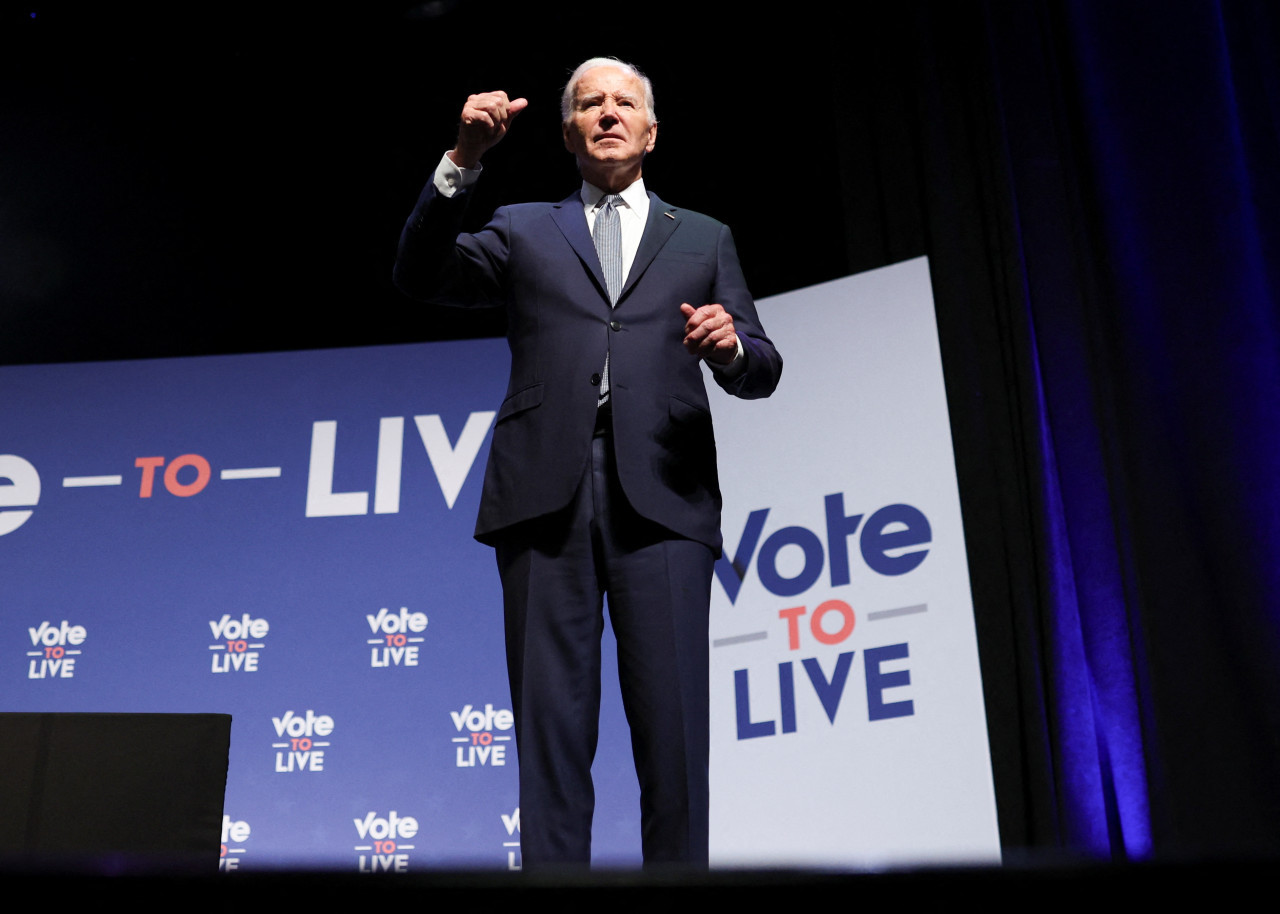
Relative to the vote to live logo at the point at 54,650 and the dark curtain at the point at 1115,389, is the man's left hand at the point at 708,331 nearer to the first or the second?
the dark curtain at the point at 1115,389

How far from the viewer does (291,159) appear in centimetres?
447

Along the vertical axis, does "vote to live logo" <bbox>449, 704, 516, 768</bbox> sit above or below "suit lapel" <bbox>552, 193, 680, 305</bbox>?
below

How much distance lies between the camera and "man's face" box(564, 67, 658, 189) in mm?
1968

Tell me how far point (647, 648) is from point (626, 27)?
10.4ft

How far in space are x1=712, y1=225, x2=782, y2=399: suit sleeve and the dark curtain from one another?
1292mm

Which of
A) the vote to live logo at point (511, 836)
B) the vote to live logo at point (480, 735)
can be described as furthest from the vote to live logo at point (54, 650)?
the vote to live logo at point (511, 836)

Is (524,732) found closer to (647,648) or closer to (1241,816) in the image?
(647,648)

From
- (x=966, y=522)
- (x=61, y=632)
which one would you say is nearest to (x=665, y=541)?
(x=966, y=522)

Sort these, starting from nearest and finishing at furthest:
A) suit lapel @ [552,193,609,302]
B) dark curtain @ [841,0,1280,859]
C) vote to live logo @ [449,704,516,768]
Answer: suit lapel @ [552,193,609,302]
dark curtain @ [841,0,1280,859]
vote to live logo @ [449,704,516,768]

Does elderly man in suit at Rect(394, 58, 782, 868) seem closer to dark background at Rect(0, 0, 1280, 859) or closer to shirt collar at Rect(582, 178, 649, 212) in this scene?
shirt collar at Rect(582, 178, 649, 212)

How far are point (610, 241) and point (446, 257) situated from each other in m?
0.28

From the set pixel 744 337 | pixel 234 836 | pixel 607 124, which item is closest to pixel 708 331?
pixel 744 337

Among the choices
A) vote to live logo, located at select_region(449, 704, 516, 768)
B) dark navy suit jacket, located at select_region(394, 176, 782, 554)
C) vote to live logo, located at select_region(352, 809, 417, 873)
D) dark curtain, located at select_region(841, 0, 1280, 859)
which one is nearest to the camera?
dark navy suit jacket, located at select_region(394, 176, 782, 554)

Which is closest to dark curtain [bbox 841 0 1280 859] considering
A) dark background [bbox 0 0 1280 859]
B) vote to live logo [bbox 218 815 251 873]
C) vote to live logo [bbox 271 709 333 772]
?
dark background [bbox 0 0 1280 859]
